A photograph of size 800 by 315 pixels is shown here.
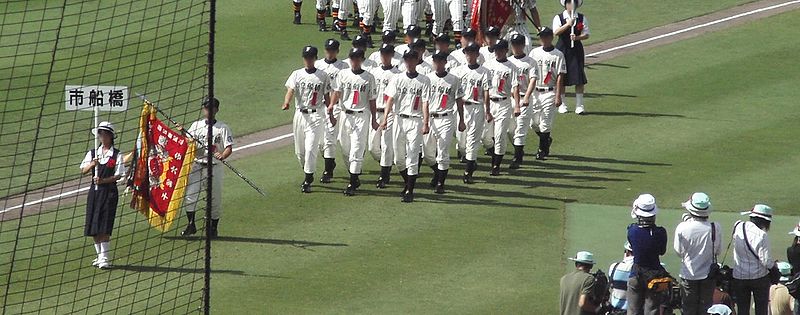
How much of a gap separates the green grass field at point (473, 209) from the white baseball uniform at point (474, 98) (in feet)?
2.37

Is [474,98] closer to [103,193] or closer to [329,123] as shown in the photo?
[329,123]

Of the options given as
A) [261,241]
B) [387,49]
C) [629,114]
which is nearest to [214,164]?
[261,241]

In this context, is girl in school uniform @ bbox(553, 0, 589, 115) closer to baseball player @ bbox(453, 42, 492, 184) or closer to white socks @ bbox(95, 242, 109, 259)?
baseball player @ bbox(453, 42, 492, 184)

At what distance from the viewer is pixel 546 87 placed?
22.6 metres

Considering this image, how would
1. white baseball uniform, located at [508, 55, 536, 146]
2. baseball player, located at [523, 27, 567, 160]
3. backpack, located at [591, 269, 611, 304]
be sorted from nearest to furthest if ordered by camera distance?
backpack, located at [591, 269, 611, 304]
white baseball uniform, located at [508, 55, 536, 146]
baseball player, located at [523, 27, 567, 160]

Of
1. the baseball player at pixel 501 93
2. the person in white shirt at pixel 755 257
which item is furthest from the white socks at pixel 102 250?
the person in white shirt at pixel 755 257

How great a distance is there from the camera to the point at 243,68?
90.7 feet

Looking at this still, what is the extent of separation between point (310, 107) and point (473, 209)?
2.45m

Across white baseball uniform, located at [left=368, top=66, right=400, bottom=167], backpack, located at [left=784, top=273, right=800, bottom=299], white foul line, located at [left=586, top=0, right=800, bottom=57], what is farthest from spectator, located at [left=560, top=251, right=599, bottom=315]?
white foul line, located at [left=586, top=0, right=800, bottom=57]

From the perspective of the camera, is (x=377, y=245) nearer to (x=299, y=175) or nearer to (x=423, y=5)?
(x=299, y=175)

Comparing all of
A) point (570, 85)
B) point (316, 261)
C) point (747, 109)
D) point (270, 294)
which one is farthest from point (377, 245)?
point (747, 109)

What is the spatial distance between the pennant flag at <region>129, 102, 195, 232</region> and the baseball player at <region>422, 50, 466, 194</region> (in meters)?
3.51

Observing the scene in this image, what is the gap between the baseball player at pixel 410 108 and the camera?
20.4 m

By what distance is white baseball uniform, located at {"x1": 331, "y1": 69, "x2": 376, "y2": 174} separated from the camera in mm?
20734
